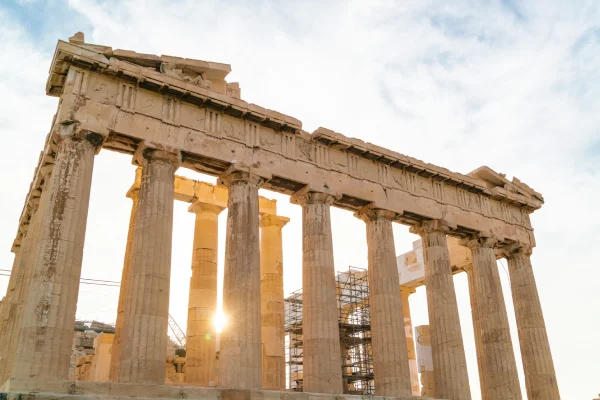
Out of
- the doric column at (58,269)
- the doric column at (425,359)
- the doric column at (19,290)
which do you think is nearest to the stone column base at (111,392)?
the doric column at (58,269)

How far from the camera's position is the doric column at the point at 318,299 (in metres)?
19.4

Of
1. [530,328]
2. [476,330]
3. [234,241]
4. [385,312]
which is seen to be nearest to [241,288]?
[234,241]

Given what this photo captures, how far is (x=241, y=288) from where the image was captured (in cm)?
1864

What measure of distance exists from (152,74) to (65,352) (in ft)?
30.8

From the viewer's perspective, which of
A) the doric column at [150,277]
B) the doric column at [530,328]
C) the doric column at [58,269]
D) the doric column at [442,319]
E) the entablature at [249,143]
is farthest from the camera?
the doric column at [530,328]

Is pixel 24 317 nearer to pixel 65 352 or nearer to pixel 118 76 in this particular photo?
pixel 65 352

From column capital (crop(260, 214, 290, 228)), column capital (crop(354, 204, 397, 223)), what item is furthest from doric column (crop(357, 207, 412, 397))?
column capital (crop(260, 214, 290, 228))

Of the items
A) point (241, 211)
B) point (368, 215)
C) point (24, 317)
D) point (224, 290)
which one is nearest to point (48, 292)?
point (24, 317)

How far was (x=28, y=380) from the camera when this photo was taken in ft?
46.1

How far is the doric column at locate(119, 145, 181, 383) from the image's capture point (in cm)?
1602

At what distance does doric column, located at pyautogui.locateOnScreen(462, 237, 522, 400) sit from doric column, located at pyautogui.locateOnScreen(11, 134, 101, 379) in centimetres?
1775

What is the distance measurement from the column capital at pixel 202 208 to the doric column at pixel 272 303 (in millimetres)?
2849

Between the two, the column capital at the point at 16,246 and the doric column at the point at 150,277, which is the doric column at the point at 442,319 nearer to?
the doric column at the point at 150,277

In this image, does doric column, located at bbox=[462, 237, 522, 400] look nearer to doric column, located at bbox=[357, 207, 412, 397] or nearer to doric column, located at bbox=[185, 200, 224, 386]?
doric column, located at bbox=[357, 207, 412, 397]
